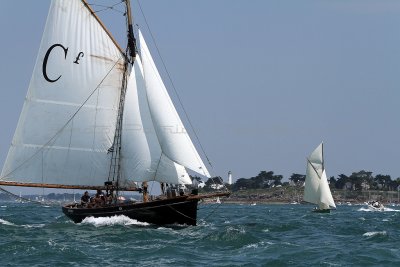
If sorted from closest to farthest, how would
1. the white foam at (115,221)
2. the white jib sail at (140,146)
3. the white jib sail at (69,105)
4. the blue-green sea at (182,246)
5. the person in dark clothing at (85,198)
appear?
the blue-green sea at (182,246)
the white jib sail at (140,146)
the white foam at (115,221)
the white jib sail at (69,105)
the person in dark clothing at (85,198)

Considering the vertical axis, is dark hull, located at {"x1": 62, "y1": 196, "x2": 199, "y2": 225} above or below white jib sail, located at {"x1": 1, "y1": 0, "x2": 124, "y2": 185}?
below

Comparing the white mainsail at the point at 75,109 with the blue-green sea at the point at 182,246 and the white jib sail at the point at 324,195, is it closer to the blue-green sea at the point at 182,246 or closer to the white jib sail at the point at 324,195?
the blue-green sea at the point at 182,246

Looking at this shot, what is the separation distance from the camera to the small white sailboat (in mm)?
129250

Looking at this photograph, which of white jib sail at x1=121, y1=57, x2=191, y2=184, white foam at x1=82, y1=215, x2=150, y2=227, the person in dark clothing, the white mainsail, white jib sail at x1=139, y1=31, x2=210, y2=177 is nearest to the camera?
white jib sail at x1=139, y1=31, x2=210, y2=177

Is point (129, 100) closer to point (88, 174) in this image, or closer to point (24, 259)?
point (88, 174)

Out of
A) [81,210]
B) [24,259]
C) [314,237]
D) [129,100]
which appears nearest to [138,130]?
[129,100]

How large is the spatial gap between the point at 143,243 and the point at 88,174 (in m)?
17.2

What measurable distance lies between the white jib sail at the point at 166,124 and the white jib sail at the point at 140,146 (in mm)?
1402

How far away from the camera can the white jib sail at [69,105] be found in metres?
64.5

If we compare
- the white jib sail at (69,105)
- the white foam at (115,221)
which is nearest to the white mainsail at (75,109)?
the white jib sail at (69,105)

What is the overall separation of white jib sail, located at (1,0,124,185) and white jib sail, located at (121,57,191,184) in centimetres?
265

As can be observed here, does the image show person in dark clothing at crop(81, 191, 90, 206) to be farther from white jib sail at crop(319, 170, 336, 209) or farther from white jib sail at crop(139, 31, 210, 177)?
white jib sail at crop(319, 170, 336, 209)

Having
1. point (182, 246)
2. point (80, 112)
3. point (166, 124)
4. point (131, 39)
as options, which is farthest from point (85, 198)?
point (182, 246)

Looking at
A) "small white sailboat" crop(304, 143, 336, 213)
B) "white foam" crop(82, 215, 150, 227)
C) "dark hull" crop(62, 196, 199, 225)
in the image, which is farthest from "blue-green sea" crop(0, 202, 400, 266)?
"small white sailboat" crop(304, 143, 336, 213)
